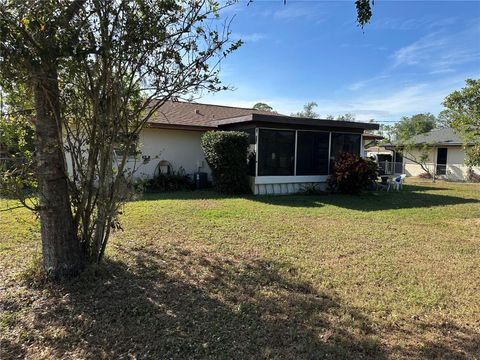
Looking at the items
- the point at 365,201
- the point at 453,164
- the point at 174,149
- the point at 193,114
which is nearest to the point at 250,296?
the point at 365,201

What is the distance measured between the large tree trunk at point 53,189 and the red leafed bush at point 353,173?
31.4 feet

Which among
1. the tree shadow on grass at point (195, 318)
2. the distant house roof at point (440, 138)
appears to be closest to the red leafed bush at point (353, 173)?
the tree shadow on grass at point (195, 318)

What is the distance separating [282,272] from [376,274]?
1193 millimetres

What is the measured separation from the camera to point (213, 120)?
13.9m

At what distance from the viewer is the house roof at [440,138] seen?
22.1 m

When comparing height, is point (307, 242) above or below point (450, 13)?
below

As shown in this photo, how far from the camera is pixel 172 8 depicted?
332 centimetres

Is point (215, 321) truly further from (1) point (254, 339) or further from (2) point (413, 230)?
(2) point (413, 230)

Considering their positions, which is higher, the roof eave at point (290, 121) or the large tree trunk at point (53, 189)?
the roof eave at point (290, 121)

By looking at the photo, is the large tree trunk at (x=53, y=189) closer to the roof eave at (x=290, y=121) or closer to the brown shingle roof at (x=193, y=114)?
the roof eave at (x=290, y=121)

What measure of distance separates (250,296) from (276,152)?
27.2ft

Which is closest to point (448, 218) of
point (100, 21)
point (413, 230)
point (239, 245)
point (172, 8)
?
point (413, 230)

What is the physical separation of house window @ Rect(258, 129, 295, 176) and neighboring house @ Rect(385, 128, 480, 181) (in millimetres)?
13904

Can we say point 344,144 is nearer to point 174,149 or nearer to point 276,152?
point 276,152
